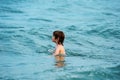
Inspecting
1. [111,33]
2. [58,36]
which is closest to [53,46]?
[58,36]

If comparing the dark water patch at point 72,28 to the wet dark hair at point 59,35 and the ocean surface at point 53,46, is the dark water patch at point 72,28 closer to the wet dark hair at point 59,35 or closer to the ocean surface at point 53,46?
the ocean surface at point 53,46

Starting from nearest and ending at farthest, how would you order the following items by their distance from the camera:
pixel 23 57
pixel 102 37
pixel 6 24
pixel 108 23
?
pixel 23 57 → pixel 102 37 → pixel 6 24 → pixel 108 23

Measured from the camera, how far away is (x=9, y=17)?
1784cm

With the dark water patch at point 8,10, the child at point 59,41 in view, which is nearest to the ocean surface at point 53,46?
the dark water patch at point 8,10

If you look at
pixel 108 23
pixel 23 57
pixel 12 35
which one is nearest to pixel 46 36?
pixel 12 35

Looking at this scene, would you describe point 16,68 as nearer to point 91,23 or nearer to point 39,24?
point 39,24

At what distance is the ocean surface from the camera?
23.3 ft

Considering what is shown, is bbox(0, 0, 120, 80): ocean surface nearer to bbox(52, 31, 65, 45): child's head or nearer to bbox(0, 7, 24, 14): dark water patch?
bbox(0, 7, 24, 14): dark water patch

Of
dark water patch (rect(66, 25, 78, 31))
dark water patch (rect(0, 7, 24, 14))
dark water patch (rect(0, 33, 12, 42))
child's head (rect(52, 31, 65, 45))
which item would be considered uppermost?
child's head (rect(52, 31, 65, 45))

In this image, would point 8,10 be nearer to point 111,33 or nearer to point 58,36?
point 111,33

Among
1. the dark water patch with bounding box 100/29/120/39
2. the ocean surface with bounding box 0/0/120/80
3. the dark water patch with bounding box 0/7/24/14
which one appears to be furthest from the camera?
the dark water patch with bounding box 0/7/24/14

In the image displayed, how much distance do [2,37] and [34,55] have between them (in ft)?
10.6

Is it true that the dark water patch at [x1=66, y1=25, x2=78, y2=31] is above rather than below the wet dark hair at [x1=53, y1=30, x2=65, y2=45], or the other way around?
below

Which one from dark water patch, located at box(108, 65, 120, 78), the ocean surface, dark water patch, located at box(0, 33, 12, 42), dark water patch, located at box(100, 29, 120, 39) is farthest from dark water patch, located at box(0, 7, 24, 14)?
dark water patch, located at box(108, 65, 120, 78)
